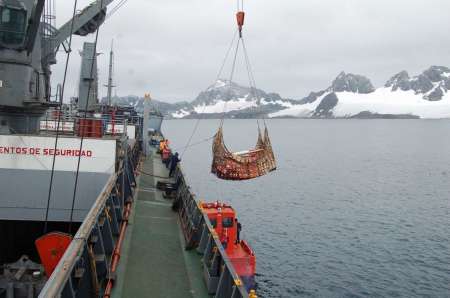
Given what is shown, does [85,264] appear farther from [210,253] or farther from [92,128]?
[92,128]

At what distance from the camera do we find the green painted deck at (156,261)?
33.1 feet

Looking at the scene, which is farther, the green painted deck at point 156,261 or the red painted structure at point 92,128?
the red painted structure at point 92,128

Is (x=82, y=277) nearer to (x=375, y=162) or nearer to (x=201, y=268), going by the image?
(x=201, y=268)

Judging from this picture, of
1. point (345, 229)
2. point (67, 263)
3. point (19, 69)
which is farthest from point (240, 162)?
point (345, 229)

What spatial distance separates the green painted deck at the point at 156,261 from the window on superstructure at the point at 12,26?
28.3 ft

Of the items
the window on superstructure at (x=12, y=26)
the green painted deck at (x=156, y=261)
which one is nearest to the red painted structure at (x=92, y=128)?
the window on superstructure at (x=12, y=26)

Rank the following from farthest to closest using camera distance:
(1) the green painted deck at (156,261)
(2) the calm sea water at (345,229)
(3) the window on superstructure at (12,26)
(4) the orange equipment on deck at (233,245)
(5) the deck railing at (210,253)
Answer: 1. (2) the calm sea water at (345,229)
2. (4) the orange equipment on deck at (233,245)
3. (3) the window on superstructure at (12,26)
4. (1) the green painted deck at (156,261)
5. (5) the deck railing at (210,253)

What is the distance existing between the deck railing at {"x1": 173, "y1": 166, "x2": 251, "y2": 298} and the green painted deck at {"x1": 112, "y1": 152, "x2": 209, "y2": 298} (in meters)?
0.28

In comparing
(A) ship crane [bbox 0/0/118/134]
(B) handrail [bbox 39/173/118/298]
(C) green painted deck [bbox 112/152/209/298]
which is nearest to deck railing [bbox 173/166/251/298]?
(C) green painted deck [bbox 112/152/209/298]

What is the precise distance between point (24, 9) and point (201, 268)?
44.0 feet

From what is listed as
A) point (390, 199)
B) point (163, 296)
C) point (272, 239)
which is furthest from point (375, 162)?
point (163, 296)

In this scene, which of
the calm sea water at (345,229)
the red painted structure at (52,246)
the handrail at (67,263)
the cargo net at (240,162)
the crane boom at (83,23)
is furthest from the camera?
the calm sea water at (345,229)

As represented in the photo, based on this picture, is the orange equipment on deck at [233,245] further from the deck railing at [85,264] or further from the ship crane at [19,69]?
the deck railing at [85,264]

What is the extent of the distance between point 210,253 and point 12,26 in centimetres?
1342
